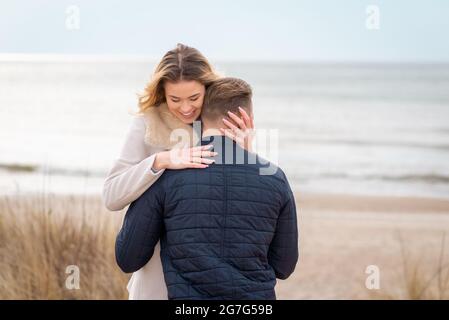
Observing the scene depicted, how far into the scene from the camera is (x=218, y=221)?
2135 millimetres

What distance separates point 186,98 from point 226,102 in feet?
0.79

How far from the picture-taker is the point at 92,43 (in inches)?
1590

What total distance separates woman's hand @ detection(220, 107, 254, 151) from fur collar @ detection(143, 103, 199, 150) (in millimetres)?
257

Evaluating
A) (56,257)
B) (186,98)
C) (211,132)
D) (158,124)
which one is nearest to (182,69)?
(186,98)

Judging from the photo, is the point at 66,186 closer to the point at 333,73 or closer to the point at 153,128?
the point at 153,128

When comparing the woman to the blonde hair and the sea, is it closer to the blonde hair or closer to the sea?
the blonde hair

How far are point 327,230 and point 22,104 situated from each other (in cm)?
1975

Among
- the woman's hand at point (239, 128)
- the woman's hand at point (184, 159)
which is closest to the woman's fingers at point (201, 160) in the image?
the woman's hand at point (184, 159)

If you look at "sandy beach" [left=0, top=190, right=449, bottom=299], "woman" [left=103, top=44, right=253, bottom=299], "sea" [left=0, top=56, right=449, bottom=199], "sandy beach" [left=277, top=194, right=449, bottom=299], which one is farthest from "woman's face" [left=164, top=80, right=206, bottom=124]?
"sandy beach" [left=277, top=194, right=449, bottom=299]

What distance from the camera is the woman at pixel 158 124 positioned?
2299mm

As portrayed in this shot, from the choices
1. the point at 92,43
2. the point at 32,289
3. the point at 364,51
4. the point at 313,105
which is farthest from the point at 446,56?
the point at 32,289

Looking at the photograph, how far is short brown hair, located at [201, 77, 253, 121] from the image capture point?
7.44 feet

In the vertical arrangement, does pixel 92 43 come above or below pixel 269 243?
above

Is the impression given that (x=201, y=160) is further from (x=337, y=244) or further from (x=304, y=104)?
(x=304, y=104)
